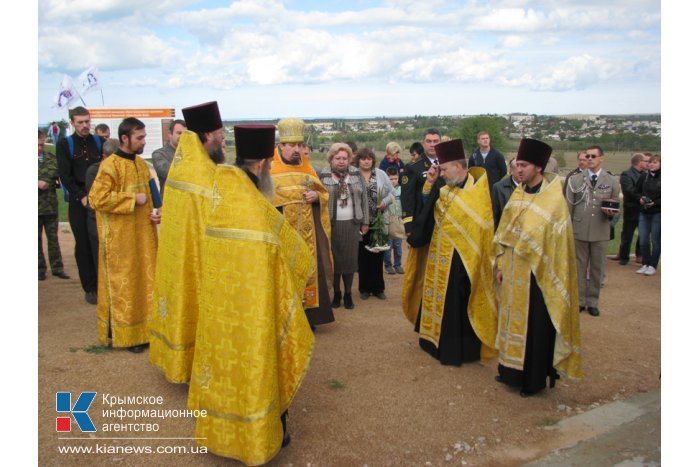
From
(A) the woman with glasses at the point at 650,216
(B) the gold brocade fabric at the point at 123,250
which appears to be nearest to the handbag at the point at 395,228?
(B) the gold brocade fabric at the point at 123,250

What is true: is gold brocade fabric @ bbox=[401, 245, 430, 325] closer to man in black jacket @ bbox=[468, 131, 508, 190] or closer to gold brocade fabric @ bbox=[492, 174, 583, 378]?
gold brocade fabric @ bbox=[492, 174, 583, 378]

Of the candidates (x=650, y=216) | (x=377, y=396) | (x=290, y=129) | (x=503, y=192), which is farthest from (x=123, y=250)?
(x=650, y=216)

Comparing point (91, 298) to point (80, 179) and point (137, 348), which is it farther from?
point (137, 348)

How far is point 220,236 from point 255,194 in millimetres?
346

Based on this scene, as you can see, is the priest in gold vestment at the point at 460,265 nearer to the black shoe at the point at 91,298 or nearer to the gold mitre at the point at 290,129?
the gold mitre at the point at 290,129

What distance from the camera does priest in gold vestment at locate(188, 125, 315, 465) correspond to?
12.0ft

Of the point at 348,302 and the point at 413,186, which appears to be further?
the point at 413,186

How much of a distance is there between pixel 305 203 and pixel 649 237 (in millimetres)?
6923

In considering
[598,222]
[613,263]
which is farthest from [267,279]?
[613,263]

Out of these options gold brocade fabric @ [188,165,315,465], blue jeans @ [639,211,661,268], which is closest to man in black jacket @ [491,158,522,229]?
blue jeans @ [639,211,661,268]

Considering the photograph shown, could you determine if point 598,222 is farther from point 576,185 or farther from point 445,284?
point 445,284

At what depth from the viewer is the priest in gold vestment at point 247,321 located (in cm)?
365

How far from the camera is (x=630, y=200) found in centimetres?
1061
